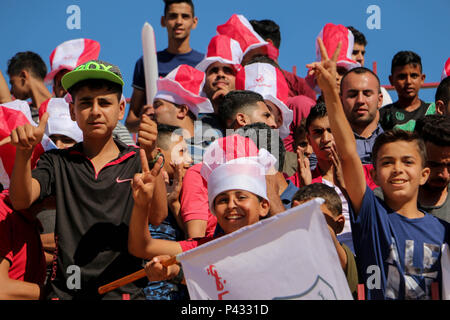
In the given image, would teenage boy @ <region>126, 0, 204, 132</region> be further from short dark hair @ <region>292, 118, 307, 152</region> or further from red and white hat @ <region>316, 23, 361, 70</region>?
short dark hair @ <region>292, 118, 307, 152</region>

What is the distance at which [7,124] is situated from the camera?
425 cm

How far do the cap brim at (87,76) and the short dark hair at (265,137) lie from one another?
3.97 ft

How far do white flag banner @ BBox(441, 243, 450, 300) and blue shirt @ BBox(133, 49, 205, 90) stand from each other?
4.20 metres

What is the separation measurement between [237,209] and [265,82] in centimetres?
283

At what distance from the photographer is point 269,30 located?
8023 mm

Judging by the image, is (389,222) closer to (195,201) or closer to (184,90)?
(195,201)

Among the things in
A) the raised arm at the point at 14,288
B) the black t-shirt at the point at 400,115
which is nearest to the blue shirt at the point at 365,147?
the black t-shirt at the point at 400,115

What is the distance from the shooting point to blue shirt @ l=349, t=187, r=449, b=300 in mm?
→ 3727

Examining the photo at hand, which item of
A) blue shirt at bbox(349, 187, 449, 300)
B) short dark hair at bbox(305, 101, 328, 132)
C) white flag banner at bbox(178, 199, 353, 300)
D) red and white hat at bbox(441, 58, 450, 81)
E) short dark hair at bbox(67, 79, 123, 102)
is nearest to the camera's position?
white flag banner at bbox(178, 199, 353, 300)

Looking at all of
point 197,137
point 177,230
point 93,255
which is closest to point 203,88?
point 197,137

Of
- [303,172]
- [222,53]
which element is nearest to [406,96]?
[222,53]

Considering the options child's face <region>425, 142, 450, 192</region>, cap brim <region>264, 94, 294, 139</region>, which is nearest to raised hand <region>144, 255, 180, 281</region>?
child's face <region>425, 142, 450, 192</region>

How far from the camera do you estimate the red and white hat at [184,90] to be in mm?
6164
